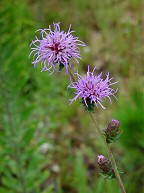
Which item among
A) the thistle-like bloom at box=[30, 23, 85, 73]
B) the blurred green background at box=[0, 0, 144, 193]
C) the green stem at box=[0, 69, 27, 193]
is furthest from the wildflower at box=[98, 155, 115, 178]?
the green stem at box=[0, 69, 27, 193]

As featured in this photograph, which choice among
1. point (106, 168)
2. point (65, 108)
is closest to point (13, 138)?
point (65, 108)

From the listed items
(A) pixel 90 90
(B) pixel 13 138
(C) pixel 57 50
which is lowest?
(A) pixel 90 90

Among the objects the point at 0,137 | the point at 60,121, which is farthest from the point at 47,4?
the point at 0,137

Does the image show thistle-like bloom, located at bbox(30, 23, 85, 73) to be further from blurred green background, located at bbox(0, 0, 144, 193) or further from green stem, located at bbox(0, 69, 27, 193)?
green stem, located at bbox(0, 69, 27, 193)

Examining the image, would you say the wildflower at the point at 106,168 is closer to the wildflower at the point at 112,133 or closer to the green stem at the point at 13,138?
the wildflower at the point at 112,133

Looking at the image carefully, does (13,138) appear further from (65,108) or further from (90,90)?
(90,90)

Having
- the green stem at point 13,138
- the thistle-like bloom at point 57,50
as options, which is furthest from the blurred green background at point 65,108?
the thistle-like bloom at point 57,50

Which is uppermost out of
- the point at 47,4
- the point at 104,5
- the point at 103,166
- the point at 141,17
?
the point at 47,4

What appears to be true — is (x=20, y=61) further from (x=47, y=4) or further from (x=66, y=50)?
(x=47, y=4)
